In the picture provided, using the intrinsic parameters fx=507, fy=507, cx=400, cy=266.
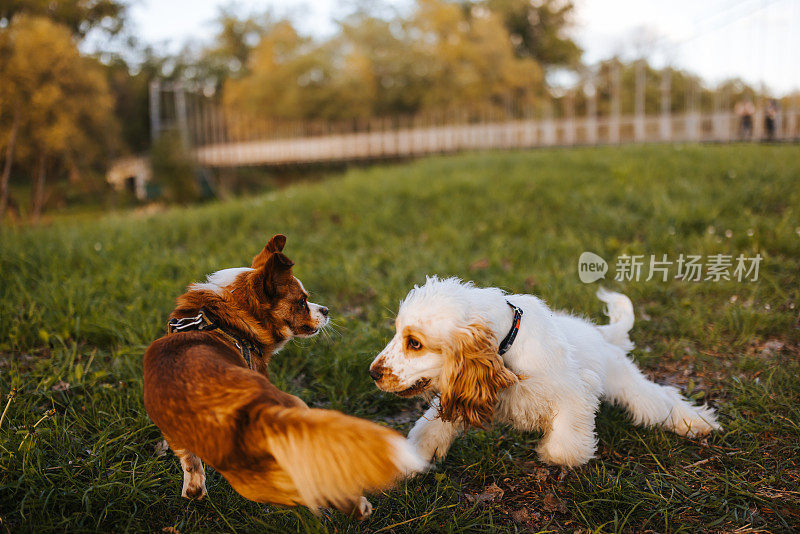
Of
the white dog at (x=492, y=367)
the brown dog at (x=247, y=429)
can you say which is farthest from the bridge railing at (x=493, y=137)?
the brown dog at (x=247, y=429)

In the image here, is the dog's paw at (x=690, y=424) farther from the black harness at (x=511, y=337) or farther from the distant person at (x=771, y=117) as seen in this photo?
the distant person at (x=771, y=117)

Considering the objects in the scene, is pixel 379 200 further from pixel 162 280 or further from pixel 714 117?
pixel 714 117

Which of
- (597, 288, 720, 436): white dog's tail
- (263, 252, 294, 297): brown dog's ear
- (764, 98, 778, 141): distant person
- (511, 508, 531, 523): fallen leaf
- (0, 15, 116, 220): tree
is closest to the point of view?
(511, 508, 531, 523): fallen leaf

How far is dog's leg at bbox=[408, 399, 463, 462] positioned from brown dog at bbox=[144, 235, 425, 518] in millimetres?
509

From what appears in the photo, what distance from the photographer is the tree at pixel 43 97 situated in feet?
42.0

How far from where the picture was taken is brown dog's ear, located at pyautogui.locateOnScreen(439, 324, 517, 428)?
2346 mm

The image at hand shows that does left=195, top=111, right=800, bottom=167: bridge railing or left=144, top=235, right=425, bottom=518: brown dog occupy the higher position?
left=195, top=111, right=800, bottom=167: bridge railing

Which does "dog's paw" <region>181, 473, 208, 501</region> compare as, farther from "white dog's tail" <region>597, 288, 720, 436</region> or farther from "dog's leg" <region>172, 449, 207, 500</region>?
"white dog's tail" <region>597, 288, 720, 436</region>

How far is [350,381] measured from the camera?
11.7 feet

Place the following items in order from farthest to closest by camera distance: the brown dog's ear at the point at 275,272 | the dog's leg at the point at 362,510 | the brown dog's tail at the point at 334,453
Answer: the brown dog's ear at the point at 275,272 < the dog's leg at the point at 362,510 < the brown dog's tail at the point at 334,453

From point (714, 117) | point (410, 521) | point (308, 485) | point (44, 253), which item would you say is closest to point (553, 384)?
point (410, 521)

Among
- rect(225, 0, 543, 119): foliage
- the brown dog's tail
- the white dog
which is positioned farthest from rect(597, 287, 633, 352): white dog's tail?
rect(225, 0, 543, 119): foliage

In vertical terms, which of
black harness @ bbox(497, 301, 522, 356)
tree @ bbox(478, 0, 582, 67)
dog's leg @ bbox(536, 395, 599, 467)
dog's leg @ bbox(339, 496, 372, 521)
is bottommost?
dog's leg @ bbox(339, 496, 372, 521)

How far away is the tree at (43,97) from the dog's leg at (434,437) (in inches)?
578
